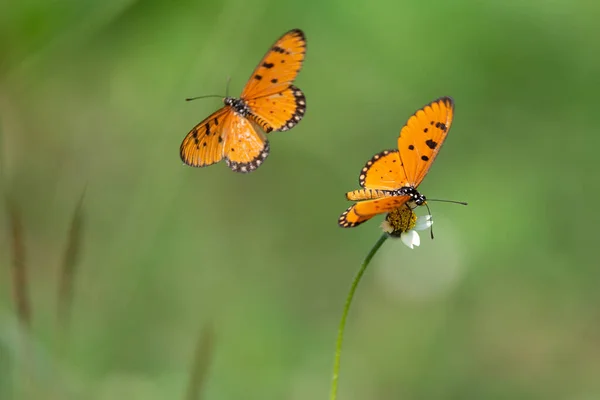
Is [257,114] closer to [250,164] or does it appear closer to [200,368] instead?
[250,164]

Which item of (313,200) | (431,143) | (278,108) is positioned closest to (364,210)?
(431,143)

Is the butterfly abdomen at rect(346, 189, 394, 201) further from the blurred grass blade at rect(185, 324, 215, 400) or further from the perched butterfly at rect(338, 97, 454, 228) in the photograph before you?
the blurred grass blade at rect(185, 324, 215, 400)

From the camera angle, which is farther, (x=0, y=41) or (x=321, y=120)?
(x=321, y=120)

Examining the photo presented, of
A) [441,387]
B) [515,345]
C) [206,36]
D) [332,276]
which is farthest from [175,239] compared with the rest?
[515,345]

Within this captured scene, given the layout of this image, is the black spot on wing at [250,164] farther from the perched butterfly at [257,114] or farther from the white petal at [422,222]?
the white petal at [422,222]

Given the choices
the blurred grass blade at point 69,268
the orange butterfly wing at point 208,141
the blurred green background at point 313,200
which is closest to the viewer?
the blurred grass blade at point 69,268

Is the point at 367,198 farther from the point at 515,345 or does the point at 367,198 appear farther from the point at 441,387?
the point at 515,345

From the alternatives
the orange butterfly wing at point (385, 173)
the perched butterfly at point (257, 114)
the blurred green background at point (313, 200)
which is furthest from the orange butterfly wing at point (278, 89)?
the blurred green background at point (313, 200)
